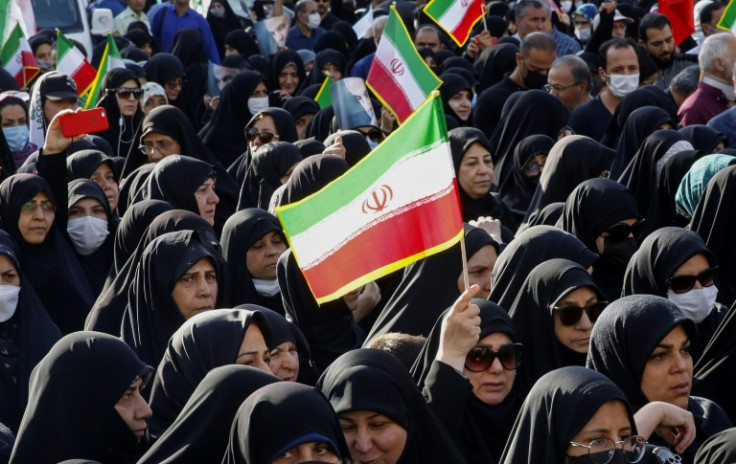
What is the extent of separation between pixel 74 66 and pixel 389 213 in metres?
7.48

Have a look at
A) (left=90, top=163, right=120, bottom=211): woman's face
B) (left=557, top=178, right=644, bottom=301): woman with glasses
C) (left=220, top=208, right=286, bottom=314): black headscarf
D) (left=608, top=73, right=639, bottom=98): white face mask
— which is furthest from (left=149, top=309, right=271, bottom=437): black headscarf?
(left=608, top=73, right=639, bottom=98): white face mask

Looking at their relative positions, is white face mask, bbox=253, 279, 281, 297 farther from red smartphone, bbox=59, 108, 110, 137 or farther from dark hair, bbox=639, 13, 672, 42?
dark hair, bbox=639, 13, 672, 42

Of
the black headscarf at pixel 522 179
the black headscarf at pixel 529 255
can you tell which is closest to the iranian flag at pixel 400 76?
the black headscarf at pixel 522 179

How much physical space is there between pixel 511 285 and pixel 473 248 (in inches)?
13.2

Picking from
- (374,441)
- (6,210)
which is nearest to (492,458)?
(374,441)

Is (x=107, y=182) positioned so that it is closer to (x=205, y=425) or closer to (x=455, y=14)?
(x=455, y=14)

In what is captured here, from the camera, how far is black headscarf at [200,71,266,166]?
37.1 feet

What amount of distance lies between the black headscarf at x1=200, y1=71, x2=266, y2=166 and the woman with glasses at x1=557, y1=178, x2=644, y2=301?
4778mm

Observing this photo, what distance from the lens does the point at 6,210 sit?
24.3 feet

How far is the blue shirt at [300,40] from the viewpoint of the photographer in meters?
15.1

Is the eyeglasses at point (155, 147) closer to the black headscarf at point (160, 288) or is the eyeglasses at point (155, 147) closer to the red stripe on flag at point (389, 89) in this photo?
the red stripe on flag at point (389, 89)

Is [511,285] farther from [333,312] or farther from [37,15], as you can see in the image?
[37,15]

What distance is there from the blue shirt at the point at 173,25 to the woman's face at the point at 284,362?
9.21m

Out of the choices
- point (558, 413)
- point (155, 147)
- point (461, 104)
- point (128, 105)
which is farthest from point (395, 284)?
point (128, 105)
